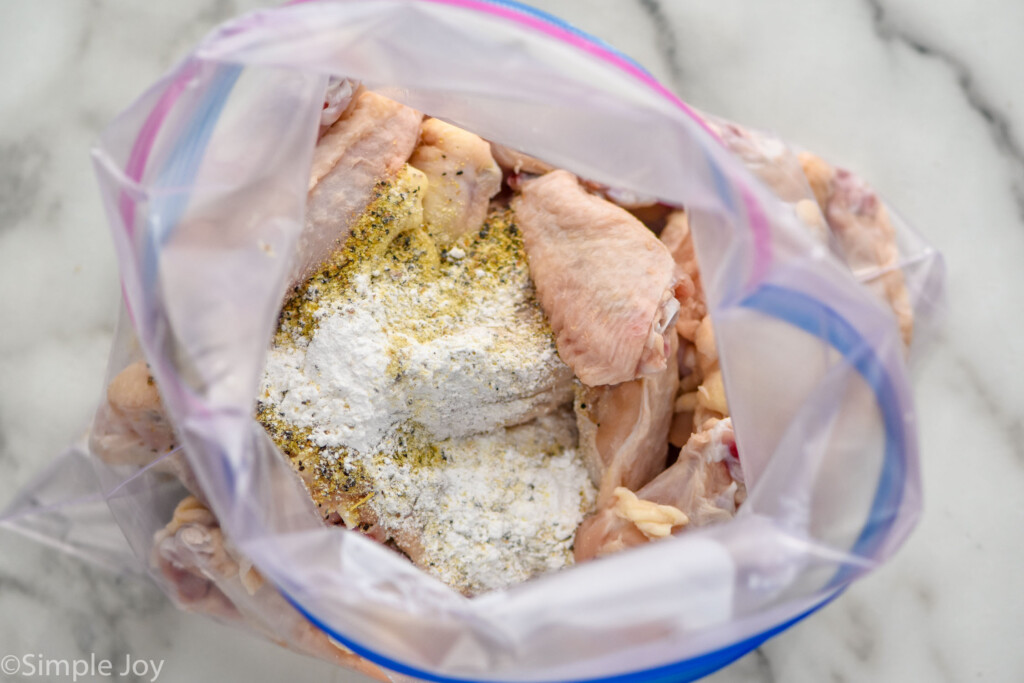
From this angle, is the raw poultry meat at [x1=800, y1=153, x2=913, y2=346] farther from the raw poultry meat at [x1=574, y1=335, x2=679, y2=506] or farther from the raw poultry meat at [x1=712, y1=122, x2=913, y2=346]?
the raw poultry meat at [x1=574, y1=335, x2=679, y2=506]

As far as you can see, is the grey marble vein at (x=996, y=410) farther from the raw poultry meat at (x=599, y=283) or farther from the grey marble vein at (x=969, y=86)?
the raw poultry meat at (x=599, y=283)

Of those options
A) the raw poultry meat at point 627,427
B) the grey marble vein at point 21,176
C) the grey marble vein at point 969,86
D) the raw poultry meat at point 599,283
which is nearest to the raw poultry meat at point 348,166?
the raw poultry meat at point 599,283

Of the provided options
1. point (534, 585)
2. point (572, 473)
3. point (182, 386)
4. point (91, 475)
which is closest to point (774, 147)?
point (572, 473)

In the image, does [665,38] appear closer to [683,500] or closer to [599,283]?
[599,283]

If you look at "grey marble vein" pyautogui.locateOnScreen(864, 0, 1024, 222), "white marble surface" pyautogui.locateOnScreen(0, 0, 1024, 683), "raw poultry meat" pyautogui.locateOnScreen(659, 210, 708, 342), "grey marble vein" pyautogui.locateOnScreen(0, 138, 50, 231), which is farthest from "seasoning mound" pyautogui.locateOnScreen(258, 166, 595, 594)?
"grey marble vein" pyautogui.locateOnScreen(864, 0, 1024, 222)

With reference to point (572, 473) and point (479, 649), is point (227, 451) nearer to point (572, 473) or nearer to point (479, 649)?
point (479, 649)

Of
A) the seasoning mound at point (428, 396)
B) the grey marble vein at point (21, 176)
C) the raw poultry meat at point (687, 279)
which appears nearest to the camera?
the seasoning mound at point (428, 396)

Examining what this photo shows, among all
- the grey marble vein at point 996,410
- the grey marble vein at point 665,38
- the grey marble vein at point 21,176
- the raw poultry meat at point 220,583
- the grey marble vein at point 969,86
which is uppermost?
the grey marble vein at point 969,86
